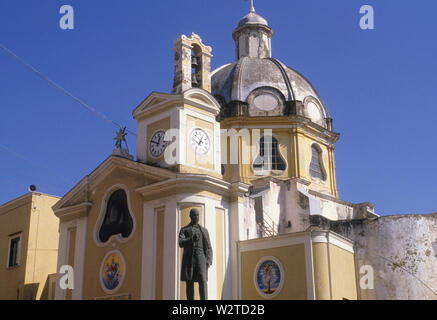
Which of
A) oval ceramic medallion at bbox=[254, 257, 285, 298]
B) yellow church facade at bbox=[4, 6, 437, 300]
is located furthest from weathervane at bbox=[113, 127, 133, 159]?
oval ceramic medallion at bbox=[254, 257, 285, 298]

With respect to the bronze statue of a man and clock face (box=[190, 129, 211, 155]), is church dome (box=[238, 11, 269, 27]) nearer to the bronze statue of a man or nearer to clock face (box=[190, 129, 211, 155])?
clock face (box=[190, 129, 211, 155])

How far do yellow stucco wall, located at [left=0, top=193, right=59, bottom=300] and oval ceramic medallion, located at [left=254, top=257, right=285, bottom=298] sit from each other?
37.0ft

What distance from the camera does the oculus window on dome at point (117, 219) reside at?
2466 cm

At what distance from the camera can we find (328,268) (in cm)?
2214

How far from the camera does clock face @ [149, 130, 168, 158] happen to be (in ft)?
80.6

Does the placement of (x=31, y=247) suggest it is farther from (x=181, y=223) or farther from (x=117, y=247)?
(x=181, y=223)

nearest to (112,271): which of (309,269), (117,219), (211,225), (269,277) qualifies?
(117,219)

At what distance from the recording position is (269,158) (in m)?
31.5

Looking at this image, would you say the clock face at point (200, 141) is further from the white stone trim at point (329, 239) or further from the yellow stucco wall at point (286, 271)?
the white stone trim at point (329, 239)

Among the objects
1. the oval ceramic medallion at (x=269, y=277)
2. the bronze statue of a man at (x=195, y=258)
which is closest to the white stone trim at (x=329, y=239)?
the oval ceramic medallion at (x=269, y=277)

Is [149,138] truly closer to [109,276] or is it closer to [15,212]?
[109,276]

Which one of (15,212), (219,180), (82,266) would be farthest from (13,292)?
(219,180)

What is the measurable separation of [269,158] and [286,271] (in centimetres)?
980

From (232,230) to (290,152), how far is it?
8.60 meters
